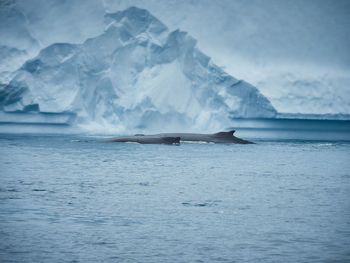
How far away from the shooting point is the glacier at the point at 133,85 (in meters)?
37.5

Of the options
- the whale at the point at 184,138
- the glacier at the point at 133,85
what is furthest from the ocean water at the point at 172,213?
the glacier at the point at 133,85

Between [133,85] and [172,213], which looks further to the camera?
[133,85]

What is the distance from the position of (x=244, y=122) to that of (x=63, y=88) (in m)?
11.3

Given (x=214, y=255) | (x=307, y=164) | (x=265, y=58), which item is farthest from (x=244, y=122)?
(x=214, y=255)

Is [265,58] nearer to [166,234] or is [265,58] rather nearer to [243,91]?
[243,91]

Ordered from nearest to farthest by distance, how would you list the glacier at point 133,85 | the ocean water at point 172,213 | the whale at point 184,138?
the ocean water at point 172,213 < the whale at point 184,138 < the glacier at point 133,85

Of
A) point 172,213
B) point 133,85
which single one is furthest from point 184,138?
point 172,213

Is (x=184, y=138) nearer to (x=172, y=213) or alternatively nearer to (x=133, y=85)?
(x=133, y=85)

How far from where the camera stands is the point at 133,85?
3956cm

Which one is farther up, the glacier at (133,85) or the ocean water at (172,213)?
the glacier at (133,85)

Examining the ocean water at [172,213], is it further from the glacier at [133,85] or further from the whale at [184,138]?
the glacier at [133,85]

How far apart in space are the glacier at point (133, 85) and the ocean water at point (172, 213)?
1600 cm

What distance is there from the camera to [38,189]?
1461cm

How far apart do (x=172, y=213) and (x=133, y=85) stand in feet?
93.7
